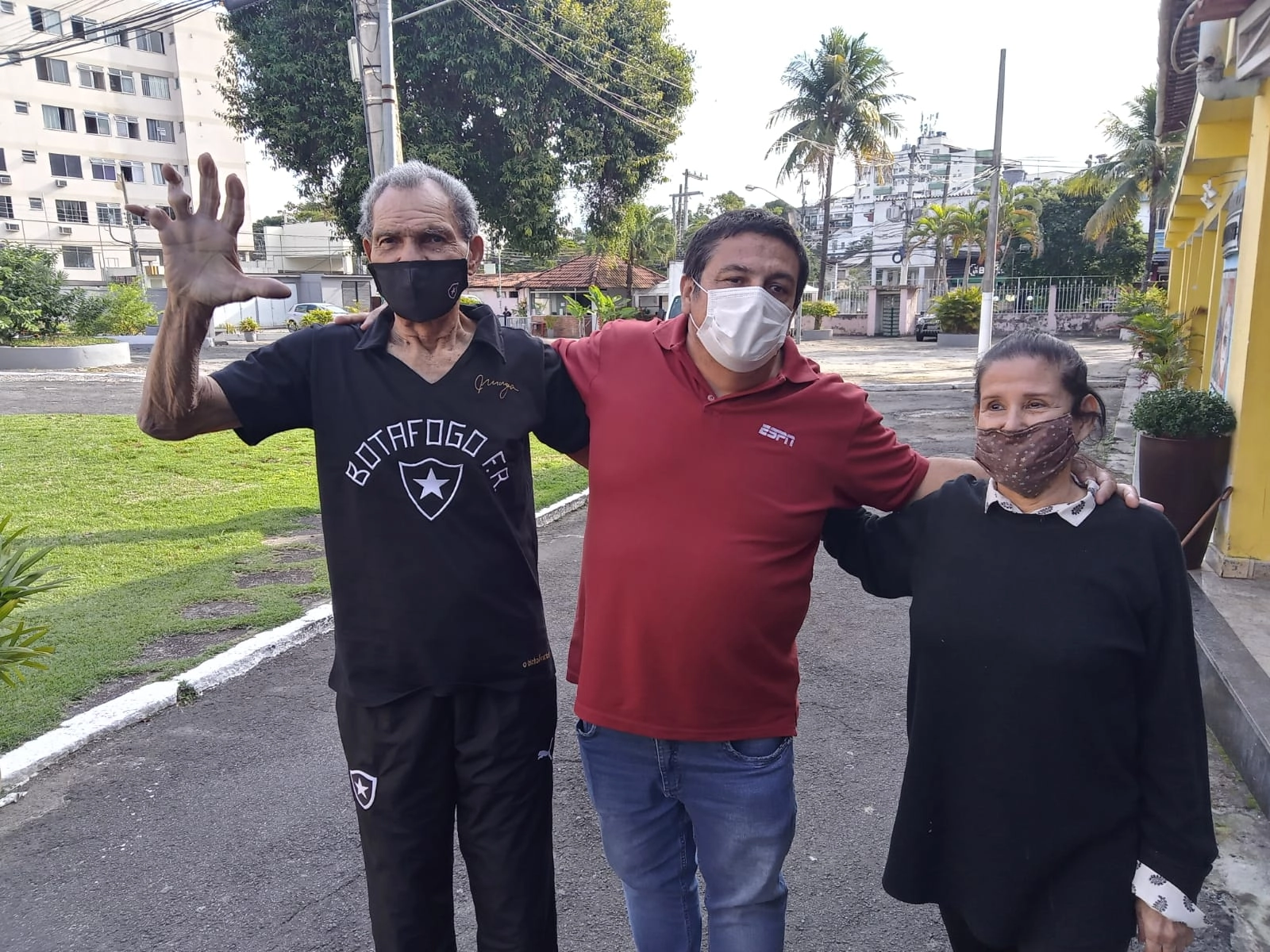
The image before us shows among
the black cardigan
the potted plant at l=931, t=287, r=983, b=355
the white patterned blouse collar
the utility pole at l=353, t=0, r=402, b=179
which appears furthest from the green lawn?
the potted plant at l=931, t=287, r=983, b=355

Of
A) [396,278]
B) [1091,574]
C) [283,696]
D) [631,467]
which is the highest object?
[396,278]

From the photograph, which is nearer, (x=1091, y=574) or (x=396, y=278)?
(x=1091, y=574)

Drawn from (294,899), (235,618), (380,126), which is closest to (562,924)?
(294,899)

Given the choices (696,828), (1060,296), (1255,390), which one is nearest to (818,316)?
(1060,296)

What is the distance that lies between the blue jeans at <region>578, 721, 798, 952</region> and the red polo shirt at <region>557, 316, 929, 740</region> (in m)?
0.07

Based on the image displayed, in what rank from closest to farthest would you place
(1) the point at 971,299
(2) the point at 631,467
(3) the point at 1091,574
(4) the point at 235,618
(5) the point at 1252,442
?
A: (3) the point at 1091,574 → (2) the point at 631,467 → (4) the point at 235,618 → (5) the point at 1252,442 → (1) the point at 971,299

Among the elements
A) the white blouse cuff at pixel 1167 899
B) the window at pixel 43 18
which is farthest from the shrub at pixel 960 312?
the window at pixel 43 18

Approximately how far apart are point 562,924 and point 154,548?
5.36 meters

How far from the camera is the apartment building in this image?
136ft

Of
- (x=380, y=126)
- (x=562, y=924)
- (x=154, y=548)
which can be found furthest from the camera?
(x=380, y=126)

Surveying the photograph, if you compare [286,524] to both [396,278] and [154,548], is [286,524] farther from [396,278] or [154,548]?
[396,278]

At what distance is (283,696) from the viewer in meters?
4.35

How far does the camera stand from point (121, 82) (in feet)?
146

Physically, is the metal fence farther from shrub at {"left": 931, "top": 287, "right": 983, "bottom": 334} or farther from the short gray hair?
the short gray hair
